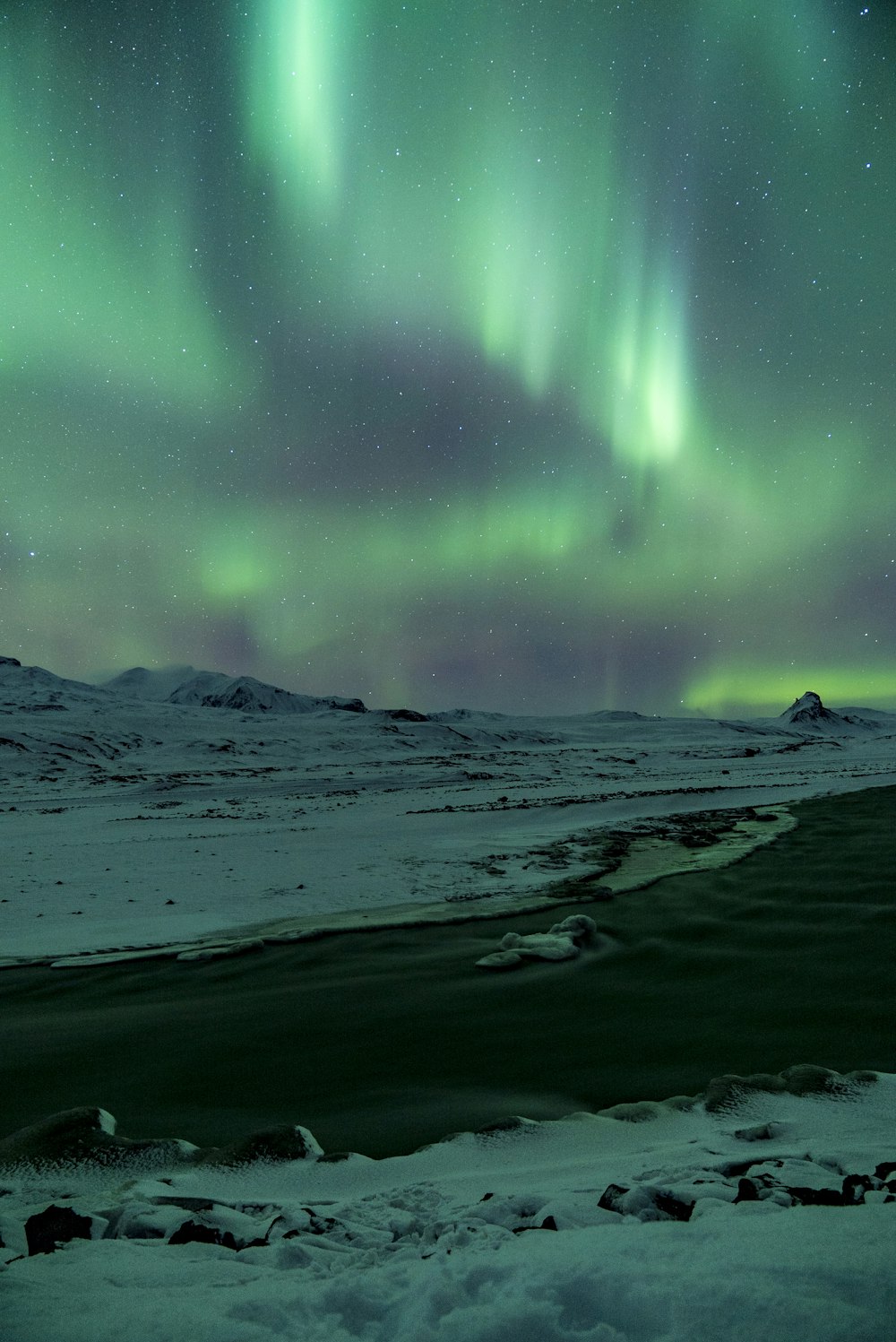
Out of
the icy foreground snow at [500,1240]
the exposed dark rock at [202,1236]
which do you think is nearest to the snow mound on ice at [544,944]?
the icy foreground snow at [500,1240]

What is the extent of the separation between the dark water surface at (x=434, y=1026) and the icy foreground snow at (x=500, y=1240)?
41 cm

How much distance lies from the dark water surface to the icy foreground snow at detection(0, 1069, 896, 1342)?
0.41 m

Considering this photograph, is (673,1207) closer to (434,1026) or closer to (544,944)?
(434,1026)

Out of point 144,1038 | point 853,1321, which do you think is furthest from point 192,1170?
point 853,1321

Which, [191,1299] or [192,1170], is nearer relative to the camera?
[191,1299]

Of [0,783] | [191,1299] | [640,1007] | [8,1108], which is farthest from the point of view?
[0,783]

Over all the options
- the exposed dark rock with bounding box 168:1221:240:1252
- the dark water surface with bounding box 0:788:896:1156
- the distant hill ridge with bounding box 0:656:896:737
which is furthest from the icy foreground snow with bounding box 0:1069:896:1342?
the distant hill ridge with bounding box 0:656:896:737

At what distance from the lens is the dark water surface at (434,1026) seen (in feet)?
10.4

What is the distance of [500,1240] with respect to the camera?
1810 millimetres

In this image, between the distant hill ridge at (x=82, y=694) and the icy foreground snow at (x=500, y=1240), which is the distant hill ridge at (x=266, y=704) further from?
the icy foreground snow at (x=500, y=1240)

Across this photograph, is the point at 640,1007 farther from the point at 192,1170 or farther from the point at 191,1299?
the point at 191,1299

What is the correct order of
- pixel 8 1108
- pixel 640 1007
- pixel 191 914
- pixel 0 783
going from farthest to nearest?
1. pixel 0 783
2. pixel 191 914
3. pixel 640 1007
4. pixel 8 1108

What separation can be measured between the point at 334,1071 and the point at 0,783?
29.7 m

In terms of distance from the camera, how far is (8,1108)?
3154mm
